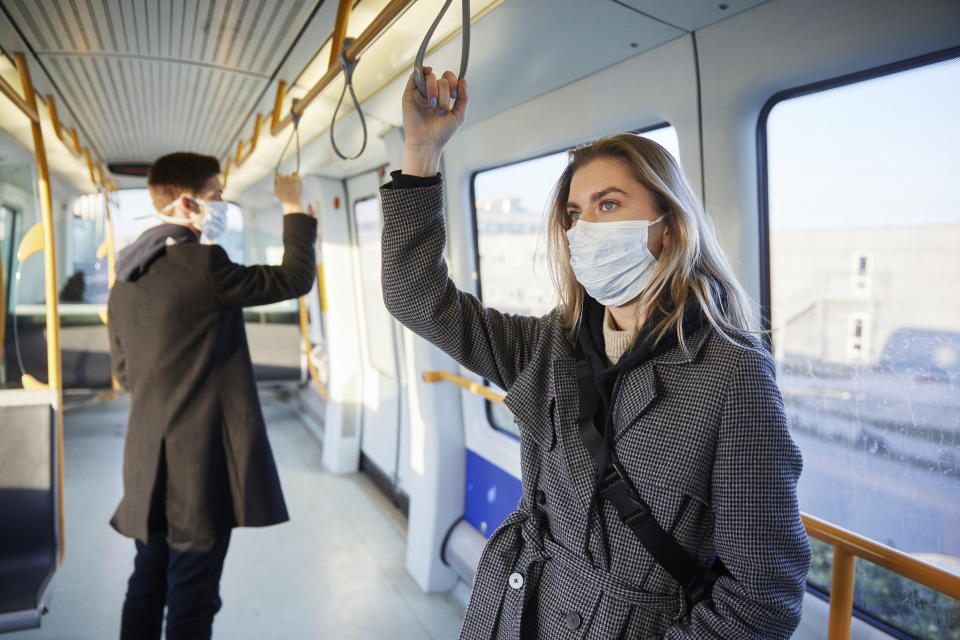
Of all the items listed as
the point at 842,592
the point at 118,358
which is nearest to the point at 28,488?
the point at 118,358

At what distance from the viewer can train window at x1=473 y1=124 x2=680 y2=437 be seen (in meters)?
2.90

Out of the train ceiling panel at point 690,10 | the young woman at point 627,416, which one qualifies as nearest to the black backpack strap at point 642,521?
the young woman at point 627,416

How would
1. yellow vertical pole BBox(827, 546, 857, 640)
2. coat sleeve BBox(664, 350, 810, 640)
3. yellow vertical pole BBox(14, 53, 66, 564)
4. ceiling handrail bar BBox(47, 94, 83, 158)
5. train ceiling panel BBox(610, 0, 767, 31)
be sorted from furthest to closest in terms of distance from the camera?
ceiling handrail bar BBox(47, 94, 83, 158), yellow vertical pole BBox(14, 53, 66, 564), train ceiling panel BBox(610, 0, 767, 31), yellow vertical pole BBox(827, 546, 857, 640), coat sleeve BBox(664, 350, 810, 640)

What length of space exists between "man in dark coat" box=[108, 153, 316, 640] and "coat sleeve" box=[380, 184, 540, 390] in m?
1.13

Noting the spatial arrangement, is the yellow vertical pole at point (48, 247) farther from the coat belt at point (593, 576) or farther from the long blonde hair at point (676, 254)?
the long blonde hair at point (676, 254)

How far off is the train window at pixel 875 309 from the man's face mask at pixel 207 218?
195cm

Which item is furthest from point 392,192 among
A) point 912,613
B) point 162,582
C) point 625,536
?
point 162,582

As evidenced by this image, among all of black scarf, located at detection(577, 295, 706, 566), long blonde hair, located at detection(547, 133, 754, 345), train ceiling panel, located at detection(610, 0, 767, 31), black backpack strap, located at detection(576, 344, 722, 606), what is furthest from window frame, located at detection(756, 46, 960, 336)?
black backpack strap, located at detection(576, 344, 722, 606)

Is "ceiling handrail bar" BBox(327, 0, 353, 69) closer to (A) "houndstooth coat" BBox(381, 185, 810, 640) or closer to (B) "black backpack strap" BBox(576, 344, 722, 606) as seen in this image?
(A) "houndstooth coat" BBox(381, 185, 810, 640)

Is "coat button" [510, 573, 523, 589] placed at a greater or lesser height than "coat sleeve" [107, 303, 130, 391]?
lesser

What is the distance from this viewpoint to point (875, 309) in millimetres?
1583

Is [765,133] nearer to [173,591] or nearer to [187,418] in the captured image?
[187,418]

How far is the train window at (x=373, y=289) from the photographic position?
15.9ft

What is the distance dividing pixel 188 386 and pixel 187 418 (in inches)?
4.6
